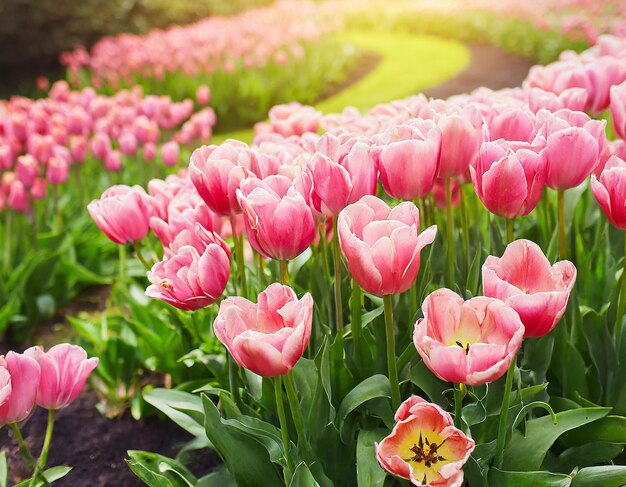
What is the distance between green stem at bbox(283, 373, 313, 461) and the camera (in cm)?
144

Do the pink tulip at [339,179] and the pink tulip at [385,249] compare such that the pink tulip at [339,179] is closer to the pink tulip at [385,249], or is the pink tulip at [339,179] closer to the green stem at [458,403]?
the pink tulip at [385,249]

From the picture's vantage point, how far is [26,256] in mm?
3670

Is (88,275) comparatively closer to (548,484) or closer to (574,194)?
(574,194)

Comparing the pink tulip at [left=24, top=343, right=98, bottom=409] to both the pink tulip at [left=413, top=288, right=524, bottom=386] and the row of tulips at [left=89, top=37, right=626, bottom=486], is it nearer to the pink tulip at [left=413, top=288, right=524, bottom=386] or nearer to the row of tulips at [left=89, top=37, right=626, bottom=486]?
the row of tulips at [left=89, top=37, right=626, bottom=486]

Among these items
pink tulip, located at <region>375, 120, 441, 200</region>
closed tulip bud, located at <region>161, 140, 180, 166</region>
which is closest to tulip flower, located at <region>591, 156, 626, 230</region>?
pink tulip, located at <region>375, 120, 441, 200</region>

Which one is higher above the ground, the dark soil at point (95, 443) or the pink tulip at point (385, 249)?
the pink tulip at point (385, 249)

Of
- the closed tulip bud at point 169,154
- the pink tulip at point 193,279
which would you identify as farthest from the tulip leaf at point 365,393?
the closed tulip bud at point 169,154

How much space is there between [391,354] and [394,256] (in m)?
0.24

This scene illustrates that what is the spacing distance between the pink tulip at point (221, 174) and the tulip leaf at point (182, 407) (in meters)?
0.56

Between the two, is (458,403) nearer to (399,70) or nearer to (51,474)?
(51,474)

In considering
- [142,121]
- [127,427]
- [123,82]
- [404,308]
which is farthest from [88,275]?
[123,82]

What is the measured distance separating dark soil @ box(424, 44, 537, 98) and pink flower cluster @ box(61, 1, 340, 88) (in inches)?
80.7

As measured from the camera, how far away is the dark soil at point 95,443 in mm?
2301

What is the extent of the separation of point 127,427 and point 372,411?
1226 millimetres
